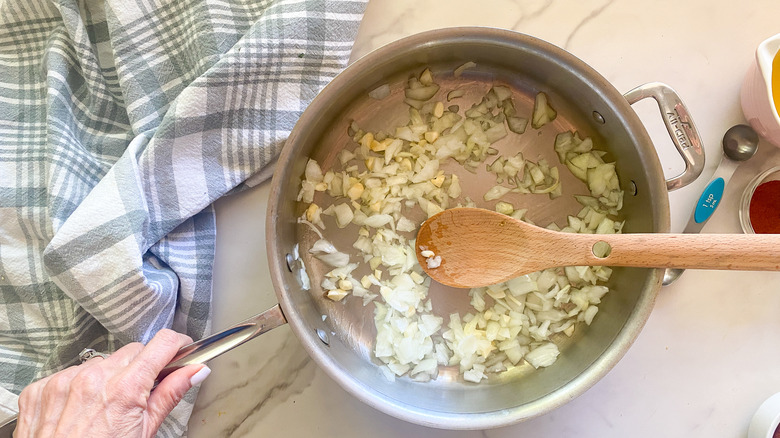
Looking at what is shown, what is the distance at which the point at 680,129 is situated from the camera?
2.78 feet

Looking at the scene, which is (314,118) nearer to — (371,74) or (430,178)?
(371,74)

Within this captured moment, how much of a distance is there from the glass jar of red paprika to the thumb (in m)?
0.98

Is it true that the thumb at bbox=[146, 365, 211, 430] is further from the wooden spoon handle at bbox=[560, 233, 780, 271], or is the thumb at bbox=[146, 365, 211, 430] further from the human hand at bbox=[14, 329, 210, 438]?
the wooden spoon handle at bbox=[560, 233, 780, 271]

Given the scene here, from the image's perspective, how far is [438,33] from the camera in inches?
33.8

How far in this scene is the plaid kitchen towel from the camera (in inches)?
35.6

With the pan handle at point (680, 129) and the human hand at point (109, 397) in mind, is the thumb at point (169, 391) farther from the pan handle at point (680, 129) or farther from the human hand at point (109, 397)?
the pan handle at point (680, 129)

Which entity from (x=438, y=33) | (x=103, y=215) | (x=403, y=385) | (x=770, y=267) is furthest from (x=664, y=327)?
(x=103, y=215)

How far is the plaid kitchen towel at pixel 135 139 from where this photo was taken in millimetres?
905

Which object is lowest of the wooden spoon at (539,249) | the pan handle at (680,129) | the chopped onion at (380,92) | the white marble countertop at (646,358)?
the white marble countertop at (646,358)

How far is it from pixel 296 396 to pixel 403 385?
7.9 inches

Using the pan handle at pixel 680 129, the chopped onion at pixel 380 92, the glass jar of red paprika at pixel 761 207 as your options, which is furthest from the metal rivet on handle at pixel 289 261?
the glass jar of red paprika at pixel 761 207

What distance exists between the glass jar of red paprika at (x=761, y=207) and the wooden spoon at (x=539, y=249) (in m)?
0.24

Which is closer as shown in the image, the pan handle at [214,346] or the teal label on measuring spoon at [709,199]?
the pan handle at [214,346]

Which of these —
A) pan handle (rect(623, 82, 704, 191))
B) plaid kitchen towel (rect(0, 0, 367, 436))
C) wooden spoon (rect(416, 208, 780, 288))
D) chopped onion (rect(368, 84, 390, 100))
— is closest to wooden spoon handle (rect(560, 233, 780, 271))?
wooden spoon (rect(416, 208, 780, 288))
